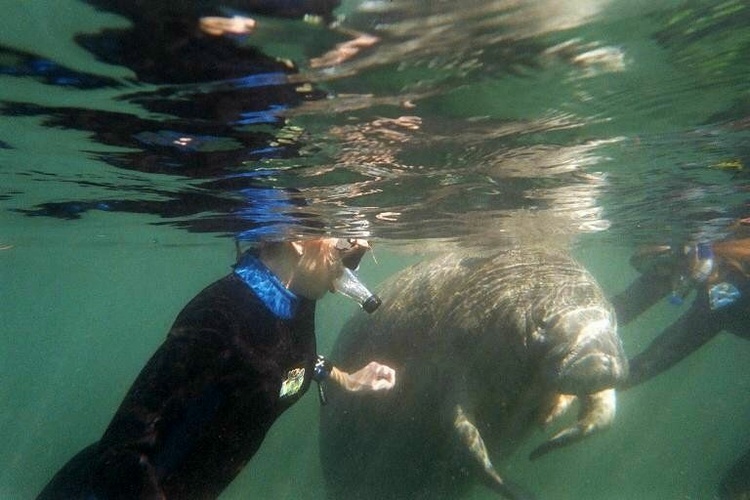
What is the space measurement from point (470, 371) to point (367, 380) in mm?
2753

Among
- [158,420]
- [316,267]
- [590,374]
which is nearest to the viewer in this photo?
[158,420]

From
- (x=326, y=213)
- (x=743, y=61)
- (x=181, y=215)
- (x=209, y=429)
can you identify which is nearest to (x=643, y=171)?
(x=743, y=61)

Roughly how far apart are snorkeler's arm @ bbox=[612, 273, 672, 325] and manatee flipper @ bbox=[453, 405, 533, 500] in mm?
6789

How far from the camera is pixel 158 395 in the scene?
354 cm

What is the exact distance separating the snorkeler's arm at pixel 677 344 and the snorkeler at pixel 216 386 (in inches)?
380

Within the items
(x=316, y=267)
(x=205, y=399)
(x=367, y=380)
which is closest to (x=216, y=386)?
(x=205, y=399)

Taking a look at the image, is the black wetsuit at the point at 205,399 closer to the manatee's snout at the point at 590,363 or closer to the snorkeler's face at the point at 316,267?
the snorkeler's face at the point at 316,267

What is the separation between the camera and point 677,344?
12.4m

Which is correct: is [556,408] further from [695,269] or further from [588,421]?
[695,269]

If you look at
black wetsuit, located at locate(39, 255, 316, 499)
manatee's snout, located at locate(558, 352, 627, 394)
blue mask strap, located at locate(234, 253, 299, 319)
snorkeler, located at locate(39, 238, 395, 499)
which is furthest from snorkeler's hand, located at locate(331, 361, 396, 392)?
manatee's snout, located at locate(558, 352, 627, 394)

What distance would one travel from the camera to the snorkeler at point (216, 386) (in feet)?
11.3

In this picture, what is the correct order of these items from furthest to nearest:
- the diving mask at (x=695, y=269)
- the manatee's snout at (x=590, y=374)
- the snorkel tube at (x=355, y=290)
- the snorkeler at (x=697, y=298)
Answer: the diving mask at (x=695, y=269) < the snorkeler at (x=697, y=298) < the manatee's snout at (x=590, y=374) < the snorkel tube at (x=355, y=290)

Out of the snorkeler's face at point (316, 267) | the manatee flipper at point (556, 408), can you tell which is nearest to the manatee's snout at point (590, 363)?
the manatee flipper at point (556, 408)

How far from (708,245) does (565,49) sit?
10.3 meters
